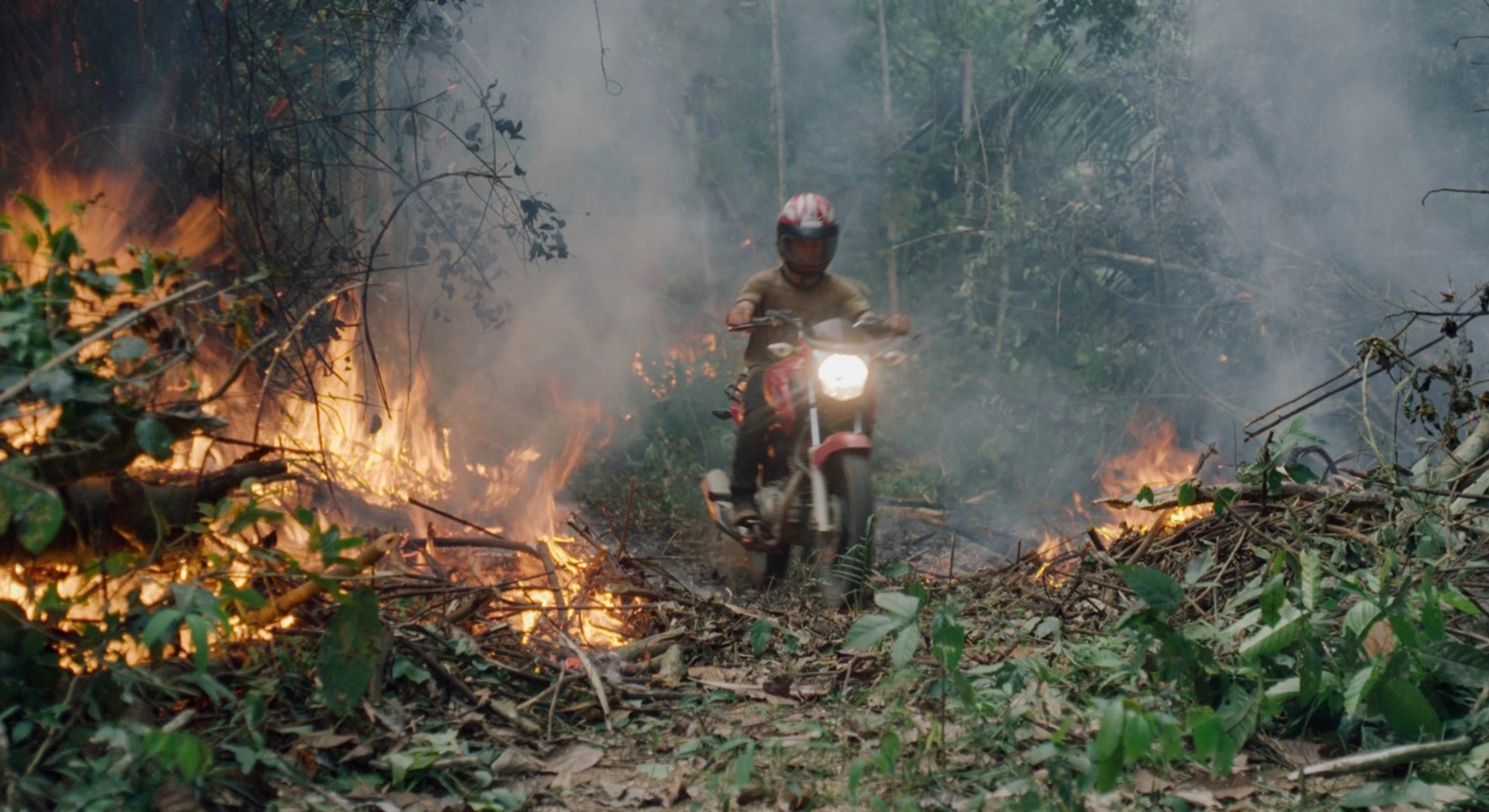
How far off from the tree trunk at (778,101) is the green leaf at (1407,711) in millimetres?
11780

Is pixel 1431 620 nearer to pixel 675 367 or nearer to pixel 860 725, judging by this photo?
pixel 860 725

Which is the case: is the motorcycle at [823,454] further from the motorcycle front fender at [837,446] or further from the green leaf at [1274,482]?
the green leaf at [1274,482]

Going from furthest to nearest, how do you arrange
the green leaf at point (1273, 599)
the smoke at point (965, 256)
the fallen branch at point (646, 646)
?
1. the smoke at point (965, 256)
2. the fallen branch at point (646, 646)
3. the green leaf at point (1273, 599)

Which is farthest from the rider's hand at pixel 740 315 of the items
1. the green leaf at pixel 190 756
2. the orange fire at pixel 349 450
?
the green leaf at pixel 190 756

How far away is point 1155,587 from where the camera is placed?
3.22m

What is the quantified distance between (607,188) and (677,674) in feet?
32.6

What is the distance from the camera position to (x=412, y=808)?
9.43 ft

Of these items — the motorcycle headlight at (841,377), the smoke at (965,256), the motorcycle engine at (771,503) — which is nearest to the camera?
the motorcycle headlight at (841,377)

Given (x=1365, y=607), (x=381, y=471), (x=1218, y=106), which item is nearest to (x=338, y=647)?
(x=1365, y=607)

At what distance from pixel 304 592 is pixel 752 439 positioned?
11.2 ft

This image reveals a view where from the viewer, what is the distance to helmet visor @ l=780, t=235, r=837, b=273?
253 inches

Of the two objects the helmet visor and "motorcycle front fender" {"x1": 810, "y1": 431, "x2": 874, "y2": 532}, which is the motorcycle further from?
the helmet visor

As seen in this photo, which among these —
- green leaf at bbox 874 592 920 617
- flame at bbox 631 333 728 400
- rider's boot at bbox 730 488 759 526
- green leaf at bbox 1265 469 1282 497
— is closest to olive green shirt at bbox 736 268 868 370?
rider's boot at bbox 730 488 759 526

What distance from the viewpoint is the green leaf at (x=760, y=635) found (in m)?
4.28
